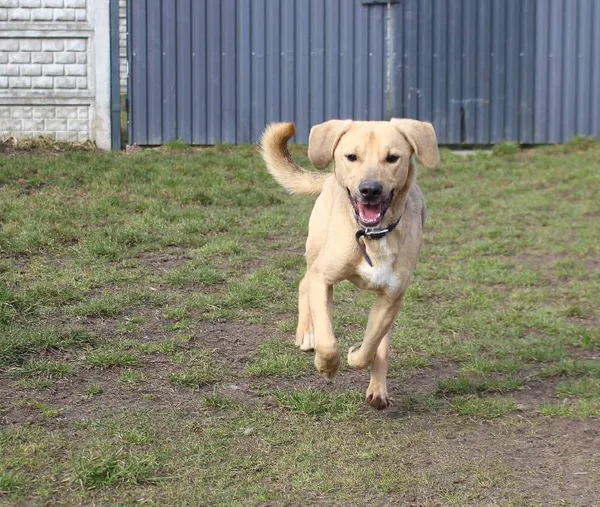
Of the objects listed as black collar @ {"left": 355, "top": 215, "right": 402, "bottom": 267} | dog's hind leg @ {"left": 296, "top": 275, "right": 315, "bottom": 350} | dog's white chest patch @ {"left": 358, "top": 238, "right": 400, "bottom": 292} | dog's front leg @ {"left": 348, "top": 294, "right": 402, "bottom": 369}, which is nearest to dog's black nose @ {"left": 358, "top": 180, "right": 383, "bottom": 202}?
black collar @ {"left": 355, "top": 215, "right": 402, "bottom": 267}

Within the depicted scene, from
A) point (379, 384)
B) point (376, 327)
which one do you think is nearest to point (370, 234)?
point (376, 327)

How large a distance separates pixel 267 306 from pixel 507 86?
24.6 feet

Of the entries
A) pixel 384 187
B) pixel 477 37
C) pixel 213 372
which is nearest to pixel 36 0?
pixel 477 37

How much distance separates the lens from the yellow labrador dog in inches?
168

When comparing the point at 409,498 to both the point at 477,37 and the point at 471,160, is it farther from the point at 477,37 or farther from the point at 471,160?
the point at 477,37

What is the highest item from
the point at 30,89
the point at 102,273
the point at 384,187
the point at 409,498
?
the point at 30,89

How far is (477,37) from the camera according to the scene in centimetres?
1275

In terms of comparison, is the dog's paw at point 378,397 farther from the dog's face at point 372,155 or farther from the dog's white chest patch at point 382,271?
the dog's face at point 372,155

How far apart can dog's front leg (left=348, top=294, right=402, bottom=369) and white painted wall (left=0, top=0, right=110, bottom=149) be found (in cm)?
823

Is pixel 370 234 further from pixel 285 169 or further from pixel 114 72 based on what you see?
pixel 114 72

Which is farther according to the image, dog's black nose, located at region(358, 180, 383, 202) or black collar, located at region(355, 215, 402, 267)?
black collar, located at region(355, 215, 402, 267)

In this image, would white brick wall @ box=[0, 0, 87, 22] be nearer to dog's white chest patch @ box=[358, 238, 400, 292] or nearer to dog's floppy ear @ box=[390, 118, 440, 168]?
dog's floppy ear @ box=[390, 118, 440, 168]

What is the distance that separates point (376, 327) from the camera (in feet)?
14.7

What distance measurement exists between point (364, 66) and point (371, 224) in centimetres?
870
